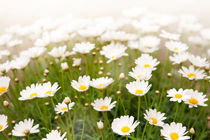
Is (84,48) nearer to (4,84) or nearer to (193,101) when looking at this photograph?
(4,84)

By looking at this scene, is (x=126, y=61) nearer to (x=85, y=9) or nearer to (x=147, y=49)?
(x=147, y=49)

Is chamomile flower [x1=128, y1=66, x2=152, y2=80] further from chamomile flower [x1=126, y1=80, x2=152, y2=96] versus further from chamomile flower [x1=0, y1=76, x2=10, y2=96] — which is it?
chamomile flower [x1=0, y1=76, x2=10, y2=96]

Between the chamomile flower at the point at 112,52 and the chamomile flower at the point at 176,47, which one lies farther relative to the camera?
the chamomile flower at the point at 176,47

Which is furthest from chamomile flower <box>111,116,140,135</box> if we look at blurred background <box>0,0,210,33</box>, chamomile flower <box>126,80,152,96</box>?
blurred background <box>0,0,210,33</box>

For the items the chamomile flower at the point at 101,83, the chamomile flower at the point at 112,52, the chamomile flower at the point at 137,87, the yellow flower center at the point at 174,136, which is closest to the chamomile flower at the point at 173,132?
the yellow flower center at the point at 174,136

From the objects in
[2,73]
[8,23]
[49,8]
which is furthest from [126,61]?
[49,8]

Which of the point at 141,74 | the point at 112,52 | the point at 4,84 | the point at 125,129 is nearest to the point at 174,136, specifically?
the point at 125,129

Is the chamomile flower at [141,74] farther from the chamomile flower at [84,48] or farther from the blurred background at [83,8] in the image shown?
the blurred background at [83,8]

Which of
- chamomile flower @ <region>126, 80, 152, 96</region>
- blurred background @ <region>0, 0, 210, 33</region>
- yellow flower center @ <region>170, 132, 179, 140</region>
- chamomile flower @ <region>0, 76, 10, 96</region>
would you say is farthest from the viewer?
blurred background @ <region>0, 0, 210, 33</region>
